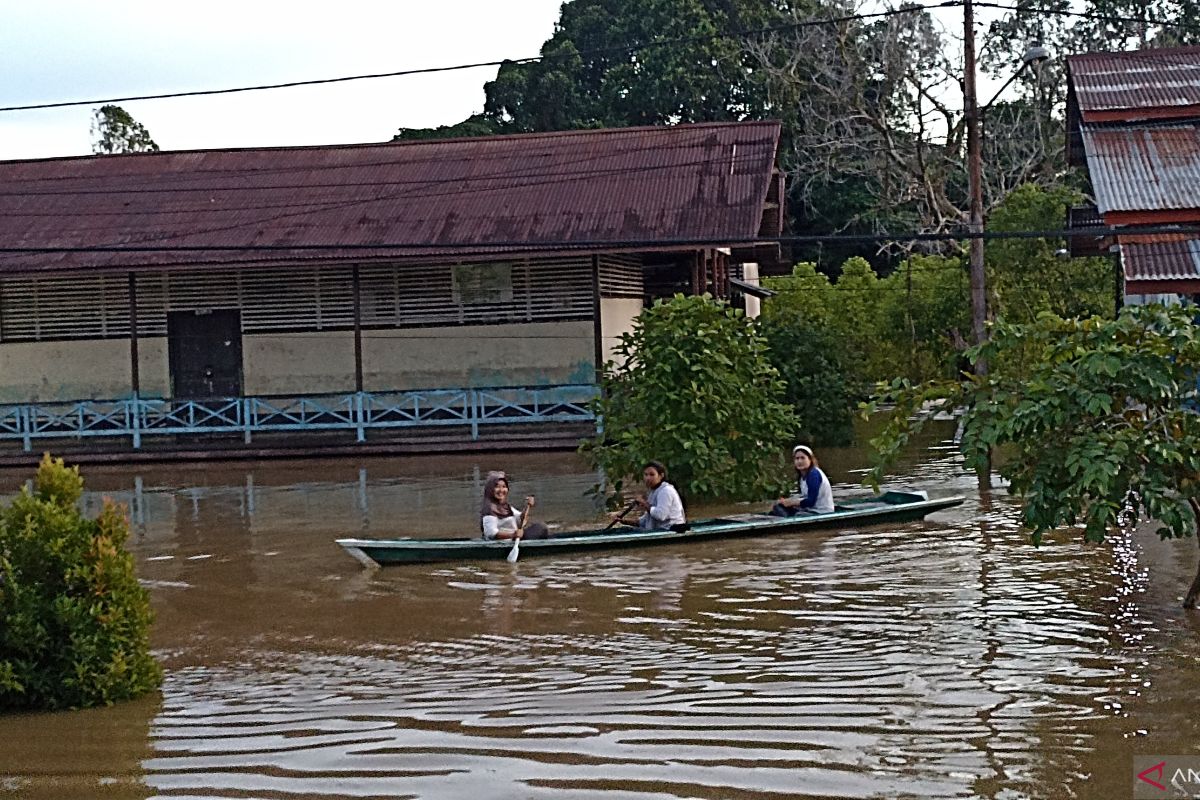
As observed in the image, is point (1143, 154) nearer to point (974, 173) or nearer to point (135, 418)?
point (974, 173)

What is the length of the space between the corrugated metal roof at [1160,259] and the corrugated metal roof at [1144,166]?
43 cm

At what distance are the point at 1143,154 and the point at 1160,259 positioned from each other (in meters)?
3.41

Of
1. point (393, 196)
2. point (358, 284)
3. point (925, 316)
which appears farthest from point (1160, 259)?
point (925, 316)

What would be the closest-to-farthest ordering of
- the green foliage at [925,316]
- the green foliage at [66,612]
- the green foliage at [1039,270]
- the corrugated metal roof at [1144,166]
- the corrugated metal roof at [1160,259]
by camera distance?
the green foliage at [66,612] < the corrugated metal roof at [1160,259] < the corrugated metal roof at [1144,166] < the green foliage at [1039,270] < the green foliage at [925,316]

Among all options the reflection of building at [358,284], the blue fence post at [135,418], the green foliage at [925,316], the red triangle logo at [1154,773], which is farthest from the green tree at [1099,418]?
the green foliage at [925,316]

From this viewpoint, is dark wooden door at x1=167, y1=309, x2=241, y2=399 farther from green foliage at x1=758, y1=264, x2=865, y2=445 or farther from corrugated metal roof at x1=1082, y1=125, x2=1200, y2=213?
corrugated metal roof at x1=1082, y1=125, x2=1200, y2=213

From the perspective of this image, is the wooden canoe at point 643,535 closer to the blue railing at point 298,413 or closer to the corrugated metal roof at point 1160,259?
the corrugated metal roof at point 1160,259

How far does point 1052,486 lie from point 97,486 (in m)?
17.2

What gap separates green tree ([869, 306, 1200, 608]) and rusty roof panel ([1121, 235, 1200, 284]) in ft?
20.5

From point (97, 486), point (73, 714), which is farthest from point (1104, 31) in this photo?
point (73, 714)

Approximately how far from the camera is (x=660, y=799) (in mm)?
6340

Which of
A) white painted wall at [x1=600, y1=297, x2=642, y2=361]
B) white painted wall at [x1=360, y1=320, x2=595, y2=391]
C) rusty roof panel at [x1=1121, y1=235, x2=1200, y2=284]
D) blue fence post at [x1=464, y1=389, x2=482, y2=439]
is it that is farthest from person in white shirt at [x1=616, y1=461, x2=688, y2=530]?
white painted wall at [x1=360, y1=320, x2=595, y2=391]

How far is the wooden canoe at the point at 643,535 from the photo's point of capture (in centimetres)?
1322

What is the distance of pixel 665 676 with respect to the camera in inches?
341
